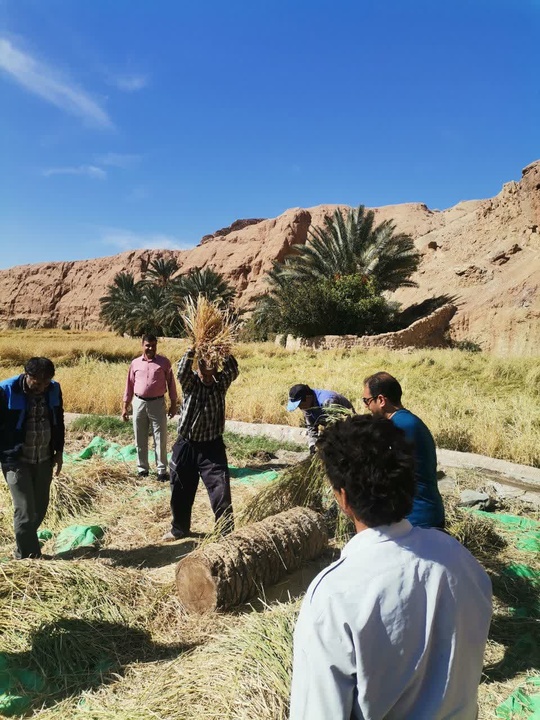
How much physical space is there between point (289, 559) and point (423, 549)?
2.65m

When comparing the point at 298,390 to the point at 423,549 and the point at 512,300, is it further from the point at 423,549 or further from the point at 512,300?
the point at 512,300

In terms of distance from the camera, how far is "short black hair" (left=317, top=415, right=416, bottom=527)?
125 centimetres


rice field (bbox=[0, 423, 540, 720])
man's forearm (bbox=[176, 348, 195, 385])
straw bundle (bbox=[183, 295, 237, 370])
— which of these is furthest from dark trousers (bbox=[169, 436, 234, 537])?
straw bundle (bbox=[183, 295, 237, 370])

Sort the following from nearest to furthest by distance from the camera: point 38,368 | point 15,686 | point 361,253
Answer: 1. point 15,686
2. point 38,368
3. point 361,253

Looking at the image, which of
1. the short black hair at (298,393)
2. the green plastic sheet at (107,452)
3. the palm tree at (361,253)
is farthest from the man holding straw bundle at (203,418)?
the palm tree at (361,253)

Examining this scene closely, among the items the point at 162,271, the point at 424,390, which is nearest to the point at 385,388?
the point at 424,390

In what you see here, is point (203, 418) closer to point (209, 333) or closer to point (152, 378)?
point (209, 333)

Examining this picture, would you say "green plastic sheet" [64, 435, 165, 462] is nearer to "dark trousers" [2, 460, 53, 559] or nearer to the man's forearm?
"dark trousers" [2, 460, 53, 559]

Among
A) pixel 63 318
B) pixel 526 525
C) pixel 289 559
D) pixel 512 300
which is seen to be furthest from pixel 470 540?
pixel 63 318

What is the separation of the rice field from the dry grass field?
2886 millimetres

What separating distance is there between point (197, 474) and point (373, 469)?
3340mm

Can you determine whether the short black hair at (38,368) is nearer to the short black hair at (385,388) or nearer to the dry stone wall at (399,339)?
the short black hair at (385,388)

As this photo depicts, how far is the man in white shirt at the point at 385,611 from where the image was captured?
109 cm

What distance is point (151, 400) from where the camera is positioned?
6.17m
